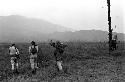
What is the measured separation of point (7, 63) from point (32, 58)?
616cm

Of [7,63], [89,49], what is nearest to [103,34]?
[89,49]

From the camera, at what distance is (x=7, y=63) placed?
26.3m

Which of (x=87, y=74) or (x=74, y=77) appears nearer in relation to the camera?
(x=74, y=77)

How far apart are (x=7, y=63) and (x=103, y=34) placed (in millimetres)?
132759

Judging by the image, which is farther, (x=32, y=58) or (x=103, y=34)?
(x=103, y=34)

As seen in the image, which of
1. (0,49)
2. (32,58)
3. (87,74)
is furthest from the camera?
(0,49)

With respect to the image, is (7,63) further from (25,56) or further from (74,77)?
(74,77)

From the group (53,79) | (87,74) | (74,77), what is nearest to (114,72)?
(87,74)

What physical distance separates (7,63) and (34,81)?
9.72 metres

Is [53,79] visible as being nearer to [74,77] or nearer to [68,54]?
[74,77]

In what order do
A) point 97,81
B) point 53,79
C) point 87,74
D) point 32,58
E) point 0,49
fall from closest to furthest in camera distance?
point 97,81
point 53,79
point 87,74
point 32,58
point 0,49

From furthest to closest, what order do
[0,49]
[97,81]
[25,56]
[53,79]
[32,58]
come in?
[0,49]
[25,56]
[32,58]
[53,79]
[97,81]

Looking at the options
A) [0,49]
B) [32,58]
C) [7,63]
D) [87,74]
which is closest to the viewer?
[87,74]

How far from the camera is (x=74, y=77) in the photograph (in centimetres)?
1834
